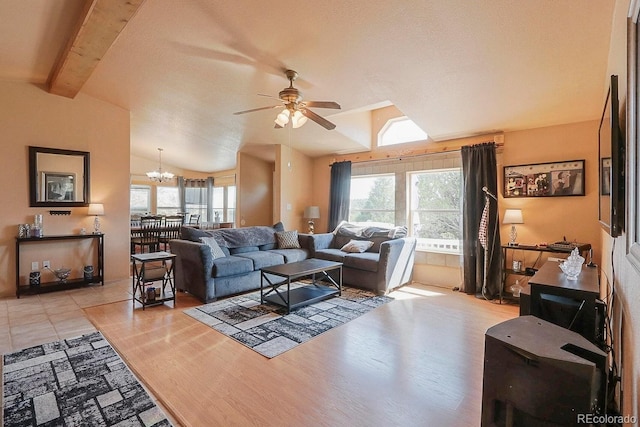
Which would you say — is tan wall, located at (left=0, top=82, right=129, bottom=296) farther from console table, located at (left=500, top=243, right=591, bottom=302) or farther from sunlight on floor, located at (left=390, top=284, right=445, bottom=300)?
console table, located at (left=500, top=243, right=591, bottom=302)

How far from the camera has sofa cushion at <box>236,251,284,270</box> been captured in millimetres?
4227

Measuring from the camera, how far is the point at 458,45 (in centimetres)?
250

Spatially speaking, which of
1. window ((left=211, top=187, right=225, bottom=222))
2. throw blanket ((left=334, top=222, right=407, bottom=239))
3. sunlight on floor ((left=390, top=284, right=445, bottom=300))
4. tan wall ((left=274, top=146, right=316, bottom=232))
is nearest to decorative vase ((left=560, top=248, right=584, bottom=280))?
sunlight on floor ((left=390, top=284, right=445, bottom=300))

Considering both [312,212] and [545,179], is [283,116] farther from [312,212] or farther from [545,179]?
[545,179]

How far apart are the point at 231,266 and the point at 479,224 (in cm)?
347

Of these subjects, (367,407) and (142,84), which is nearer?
(367,407)

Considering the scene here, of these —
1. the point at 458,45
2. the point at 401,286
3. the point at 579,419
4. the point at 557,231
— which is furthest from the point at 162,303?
the point at 557,231

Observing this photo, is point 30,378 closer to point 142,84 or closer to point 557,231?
point 142,84

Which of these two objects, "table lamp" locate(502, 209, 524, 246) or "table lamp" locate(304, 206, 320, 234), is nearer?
"table lamp" locate(502, 209, 524, 246)

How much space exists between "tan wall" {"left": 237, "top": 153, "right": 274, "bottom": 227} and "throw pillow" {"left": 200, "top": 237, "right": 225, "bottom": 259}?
8.47 ft

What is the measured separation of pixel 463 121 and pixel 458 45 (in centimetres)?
169

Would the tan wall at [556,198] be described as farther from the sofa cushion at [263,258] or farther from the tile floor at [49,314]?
the tile floor at [49,314]

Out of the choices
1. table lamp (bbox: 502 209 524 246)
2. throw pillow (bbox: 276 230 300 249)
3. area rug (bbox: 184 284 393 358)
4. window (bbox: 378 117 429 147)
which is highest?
window (bbox: 378 117 429 147)

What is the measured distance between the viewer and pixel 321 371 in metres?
2.21
